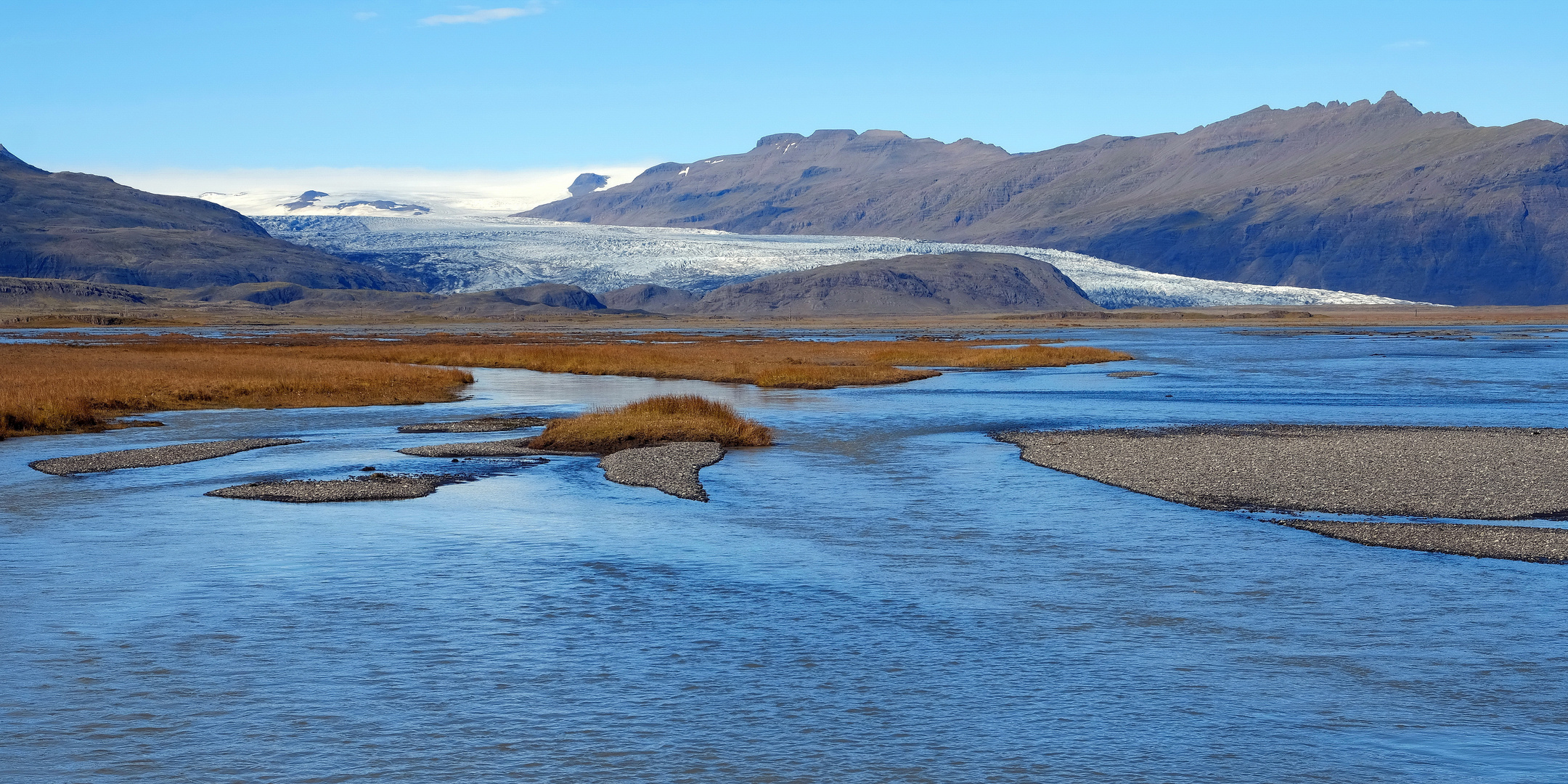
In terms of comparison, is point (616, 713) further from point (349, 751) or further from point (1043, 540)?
point (1043, 540)

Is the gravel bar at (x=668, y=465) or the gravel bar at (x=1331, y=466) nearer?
the gravel bar at (x=1331, y=466)

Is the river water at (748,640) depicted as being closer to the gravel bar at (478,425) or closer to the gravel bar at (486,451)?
the gravel bar at (486,451)

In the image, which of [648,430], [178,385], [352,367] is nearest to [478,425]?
[648,430]

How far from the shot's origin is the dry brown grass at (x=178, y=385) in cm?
3850

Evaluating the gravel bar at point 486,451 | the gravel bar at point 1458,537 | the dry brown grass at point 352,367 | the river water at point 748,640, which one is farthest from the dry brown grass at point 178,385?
the gravel bar at point 1458,537

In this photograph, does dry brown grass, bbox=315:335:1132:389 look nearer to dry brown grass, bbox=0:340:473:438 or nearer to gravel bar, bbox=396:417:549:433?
dry brown grass, bbox=0:340:473:438

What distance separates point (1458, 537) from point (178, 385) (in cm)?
4282

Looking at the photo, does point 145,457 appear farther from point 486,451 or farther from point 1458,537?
point 1458,537

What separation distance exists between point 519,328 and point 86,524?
144454 mm

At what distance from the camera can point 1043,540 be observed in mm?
21219

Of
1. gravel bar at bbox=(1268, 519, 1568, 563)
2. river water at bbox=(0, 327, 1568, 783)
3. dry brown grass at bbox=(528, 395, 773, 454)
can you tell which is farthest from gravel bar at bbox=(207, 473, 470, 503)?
gravel bar at bbox=(1268, 519, 1568, 563)

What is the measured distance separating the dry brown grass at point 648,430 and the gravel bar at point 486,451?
0.29m

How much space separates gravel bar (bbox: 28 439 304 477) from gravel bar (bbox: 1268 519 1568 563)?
23778mm

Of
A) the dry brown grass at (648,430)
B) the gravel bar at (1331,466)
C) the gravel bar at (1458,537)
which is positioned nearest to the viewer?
the gravel bar at (1458,537)
